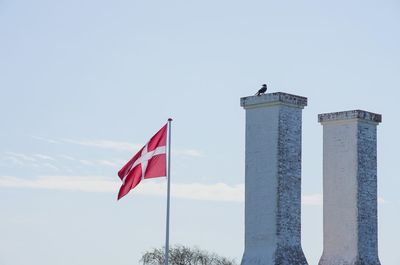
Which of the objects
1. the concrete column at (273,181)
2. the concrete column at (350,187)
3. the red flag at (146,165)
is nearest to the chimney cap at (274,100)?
the concrete column at (273,181)

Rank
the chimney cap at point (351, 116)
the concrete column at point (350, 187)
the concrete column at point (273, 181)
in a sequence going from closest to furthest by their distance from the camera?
the concrete column at point (273, 181) < the concrete column at point (350, 187) < the chimney cap at point (351, 116)

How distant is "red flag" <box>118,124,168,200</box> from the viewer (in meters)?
34.1

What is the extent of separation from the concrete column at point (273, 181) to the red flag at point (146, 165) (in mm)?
2549

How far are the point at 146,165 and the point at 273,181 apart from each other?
3.74m

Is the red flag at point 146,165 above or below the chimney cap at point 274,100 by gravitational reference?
below

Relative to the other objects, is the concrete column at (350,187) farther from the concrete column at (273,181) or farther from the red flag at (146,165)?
the red flag at (146,165)

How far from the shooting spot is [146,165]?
112ft

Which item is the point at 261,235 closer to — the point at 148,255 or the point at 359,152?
the point at 359,152

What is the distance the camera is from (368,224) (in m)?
36.4

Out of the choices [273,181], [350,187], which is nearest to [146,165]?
[273,181]

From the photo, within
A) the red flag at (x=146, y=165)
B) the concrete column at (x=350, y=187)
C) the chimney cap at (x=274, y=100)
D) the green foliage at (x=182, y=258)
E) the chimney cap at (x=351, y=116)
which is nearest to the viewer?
the chimney cap at (x=274, y=100)

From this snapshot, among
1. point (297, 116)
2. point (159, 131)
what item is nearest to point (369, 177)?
point (297, 116)

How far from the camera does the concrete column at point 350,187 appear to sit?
1422 inches

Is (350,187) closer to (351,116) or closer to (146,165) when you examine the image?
(351,116)
